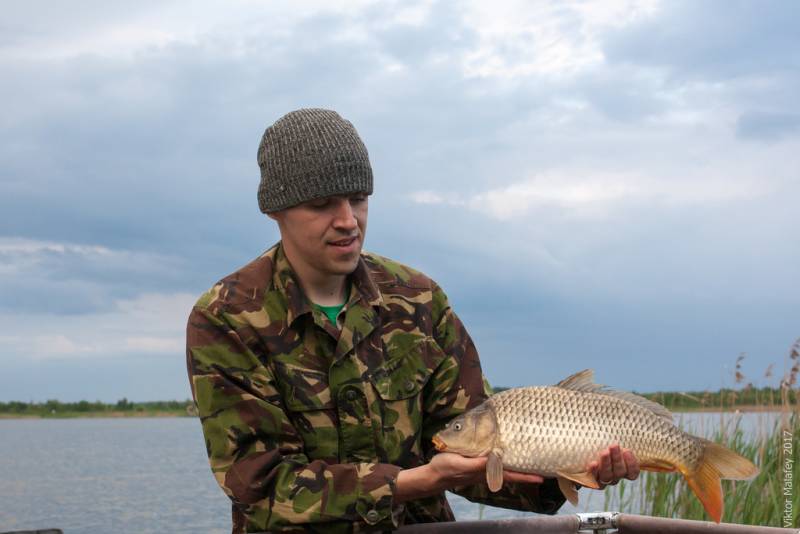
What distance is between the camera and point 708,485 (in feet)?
9.96

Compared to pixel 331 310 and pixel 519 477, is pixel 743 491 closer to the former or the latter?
pixel 519 477

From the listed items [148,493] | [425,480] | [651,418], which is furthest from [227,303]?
[148,493]

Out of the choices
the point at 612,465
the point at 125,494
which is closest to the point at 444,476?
the point at 612,465

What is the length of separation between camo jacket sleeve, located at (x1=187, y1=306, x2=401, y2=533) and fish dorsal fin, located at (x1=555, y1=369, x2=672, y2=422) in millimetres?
598

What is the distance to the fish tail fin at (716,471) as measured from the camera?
9.69 feet

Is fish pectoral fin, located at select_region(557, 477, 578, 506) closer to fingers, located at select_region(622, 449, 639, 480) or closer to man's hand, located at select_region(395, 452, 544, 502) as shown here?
man's hand, located at select_region(395, 452, 544, 502)

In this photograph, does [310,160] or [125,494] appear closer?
[310,160]

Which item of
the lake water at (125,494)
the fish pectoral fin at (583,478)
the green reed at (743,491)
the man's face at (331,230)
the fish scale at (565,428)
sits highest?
the man's face at (331,230)

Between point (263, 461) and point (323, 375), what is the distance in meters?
0.34

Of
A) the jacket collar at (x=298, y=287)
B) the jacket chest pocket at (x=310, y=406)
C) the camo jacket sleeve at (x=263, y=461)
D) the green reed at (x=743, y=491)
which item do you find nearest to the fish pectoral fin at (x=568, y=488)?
the camo jacket sleeve at (x=263, y=461)

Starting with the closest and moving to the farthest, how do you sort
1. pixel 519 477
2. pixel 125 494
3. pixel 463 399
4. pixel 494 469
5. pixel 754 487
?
pixel 494 469
pixel 519 477
pixel 463 399
pixel 754 487
pixel 125 494

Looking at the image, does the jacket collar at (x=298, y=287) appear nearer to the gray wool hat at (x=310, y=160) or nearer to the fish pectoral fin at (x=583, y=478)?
the gray wool hat at (x=310, y=160)

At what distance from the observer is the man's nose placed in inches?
118

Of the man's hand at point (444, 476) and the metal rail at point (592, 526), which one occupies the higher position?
the man's hand at point (444, 476)
